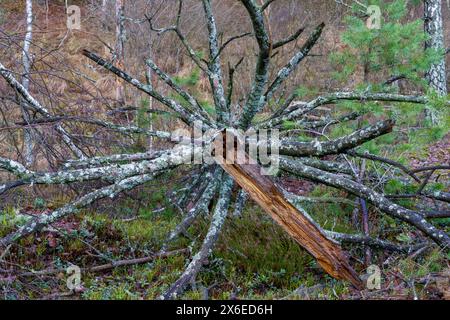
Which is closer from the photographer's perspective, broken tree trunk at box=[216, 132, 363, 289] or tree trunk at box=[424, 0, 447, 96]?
broken tree trunk at box=[216, 132, 363, 289]

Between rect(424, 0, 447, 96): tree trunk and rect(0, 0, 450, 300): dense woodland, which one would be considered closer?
rect(0, 0, 450, 300): dense woodland

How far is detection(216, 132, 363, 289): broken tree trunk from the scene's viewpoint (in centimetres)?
402

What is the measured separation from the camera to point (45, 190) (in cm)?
746

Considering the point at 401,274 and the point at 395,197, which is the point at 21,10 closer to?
the point at 395,197

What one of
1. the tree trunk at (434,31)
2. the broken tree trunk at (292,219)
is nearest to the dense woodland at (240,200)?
the broken tree trunk at (292,219)

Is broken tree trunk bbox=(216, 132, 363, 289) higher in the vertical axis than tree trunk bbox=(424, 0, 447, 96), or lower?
lower

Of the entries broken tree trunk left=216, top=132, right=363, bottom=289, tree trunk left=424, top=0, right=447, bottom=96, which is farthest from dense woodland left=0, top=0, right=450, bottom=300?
tree trunk left=424, top=0, right=447, bottom=96

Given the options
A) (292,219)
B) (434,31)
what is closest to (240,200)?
(292,219)

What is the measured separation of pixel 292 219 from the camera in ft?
13.3

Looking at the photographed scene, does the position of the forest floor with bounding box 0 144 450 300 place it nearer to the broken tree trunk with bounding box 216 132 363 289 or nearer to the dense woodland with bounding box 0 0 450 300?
the dense woodland with bounding box 0 0 450 300

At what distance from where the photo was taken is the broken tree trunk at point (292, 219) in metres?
4.02

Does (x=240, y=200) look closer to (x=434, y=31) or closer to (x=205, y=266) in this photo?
(x=205, y=266)

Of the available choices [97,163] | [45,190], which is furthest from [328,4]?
[97,163]

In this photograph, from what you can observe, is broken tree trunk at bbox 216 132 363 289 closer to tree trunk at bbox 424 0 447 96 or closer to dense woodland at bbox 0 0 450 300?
dense woodland at bbox 0 0 450 300
